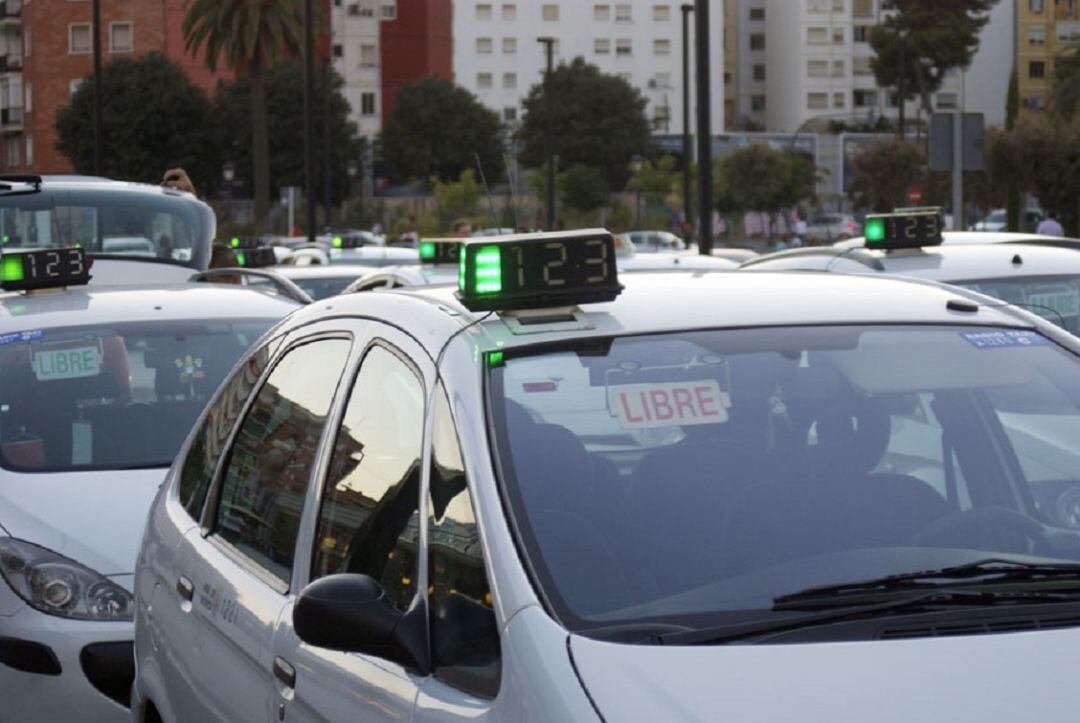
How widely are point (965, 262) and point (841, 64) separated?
128033mm

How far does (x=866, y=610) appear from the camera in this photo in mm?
3266

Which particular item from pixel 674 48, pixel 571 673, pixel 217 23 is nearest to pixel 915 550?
pixel 571 673

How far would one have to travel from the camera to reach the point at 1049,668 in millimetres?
2986

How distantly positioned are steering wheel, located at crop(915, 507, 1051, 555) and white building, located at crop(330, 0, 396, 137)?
109 metres

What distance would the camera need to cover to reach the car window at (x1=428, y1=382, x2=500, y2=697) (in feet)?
10.6

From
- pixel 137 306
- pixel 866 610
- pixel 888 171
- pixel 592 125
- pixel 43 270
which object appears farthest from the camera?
pixel 592 125

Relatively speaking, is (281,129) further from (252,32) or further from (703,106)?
(703,106)

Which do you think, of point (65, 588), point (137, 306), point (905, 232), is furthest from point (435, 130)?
point (65, 588)

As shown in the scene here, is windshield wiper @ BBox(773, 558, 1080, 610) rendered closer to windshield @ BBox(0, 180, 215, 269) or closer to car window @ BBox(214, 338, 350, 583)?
car window @ BBox(214, 338, 350, 583)

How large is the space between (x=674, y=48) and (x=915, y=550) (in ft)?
422

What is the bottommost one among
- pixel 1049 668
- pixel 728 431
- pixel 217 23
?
pixel 1049 668

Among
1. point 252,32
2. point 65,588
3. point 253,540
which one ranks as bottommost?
point 65,588

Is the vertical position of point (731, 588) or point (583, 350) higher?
point (583, 350)

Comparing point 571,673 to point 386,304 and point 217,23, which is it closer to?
point 386,304
